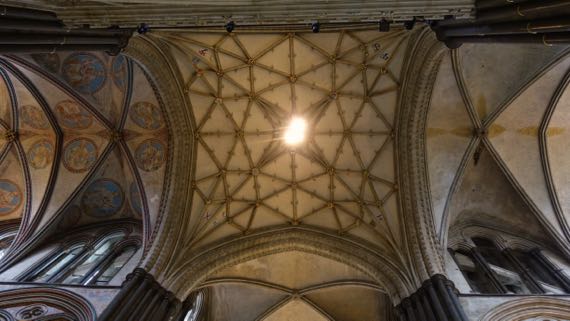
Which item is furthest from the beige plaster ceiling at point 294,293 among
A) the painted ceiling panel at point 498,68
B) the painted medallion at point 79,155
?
the painted ceiling panel at point 498,68

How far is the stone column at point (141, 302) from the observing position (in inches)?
308

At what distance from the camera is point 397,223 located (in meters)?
11.1

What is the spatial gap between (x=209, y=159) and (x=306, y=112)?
365 cm

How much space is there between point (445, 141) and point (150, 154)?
947 cm

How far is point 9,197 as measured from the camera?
11820mm

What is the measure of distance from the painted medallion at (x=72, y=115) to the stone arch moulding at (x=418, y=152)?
392 inches

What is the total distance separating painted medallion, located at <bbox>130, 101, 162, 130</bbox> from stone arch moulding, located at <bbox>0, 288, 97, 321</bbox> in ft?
17.2

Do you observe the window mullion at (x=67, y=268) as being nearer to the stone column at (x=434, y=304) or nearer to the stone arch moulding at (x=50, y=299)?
the stone arch moulding at (x=50, y=299)

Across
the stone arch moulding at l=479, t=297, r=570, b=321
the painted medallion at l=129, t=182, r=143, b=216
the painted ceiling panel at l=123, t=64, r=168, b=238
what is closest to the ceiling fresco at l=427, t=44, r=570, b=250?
the stone arch moulding at l=479, t=297, r=570, b=321

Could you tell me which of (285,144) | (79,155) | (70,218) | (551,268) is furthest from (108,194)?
(551,268)

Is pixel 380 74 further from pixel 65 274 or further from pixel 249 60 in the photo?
pixel 65 274

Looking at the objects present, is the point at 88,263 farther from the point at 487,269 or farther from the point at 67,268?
the point at 487,269

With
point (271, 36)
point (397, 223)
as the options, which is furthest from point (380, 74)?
point (397, 223)

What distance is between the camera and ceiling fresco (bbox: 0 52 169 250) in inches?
423
